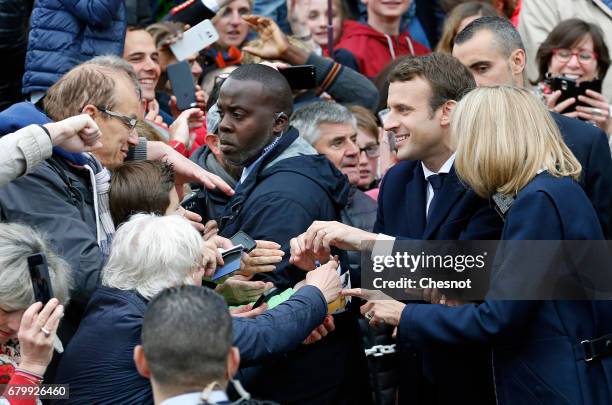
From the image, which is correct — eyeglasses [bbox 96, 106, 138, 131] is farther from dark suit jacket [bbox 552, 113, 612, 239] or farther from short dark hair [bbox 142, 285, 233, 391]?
dark suit jacket [bbox 552, 113, 612, 239]

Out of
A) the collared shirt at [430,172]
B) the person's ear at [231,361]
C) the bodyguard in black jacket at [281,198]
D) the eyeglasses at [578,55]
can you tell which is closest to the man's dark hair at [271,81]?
the bodyguard in black jacket at [281,198]

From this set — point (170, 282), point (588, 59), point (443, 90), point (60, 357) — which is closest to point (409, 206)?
point (443, 90)

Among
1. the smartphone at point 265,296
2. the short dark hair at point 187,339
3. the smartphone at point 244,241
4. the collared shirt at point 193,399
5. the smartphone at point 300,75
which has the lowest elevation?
the smartphone at point 265,296

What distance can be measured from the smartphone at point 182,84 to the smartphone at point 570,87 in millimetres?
2378

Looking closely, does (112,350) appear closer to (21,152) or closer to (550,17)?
(21,152)

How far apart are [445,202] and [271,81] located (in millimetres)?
1345

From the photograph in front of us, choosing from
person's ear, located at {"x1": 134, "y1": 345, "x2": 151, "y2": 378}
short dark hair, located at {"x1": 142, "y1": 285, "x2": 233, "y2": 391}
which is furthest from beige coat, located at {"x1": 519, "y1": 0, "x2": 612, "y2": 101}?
person's ear, located at {"x1": 134, "y1": 345, "x2": 151, "y2": 378}

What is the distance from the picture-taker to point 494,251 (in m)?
4.53

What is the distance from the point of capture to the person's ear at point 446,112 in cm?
512

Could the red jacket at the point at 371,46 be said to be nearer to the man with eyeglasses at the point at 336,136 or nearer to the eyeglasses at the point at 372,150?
the eyeglasses at the point at 372,150

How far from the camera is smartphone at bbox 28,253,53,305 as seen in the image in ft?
13.3

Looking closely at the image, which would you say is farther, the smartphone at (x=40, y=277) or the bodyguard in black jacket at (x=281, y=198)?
the bodyguard in black jacket at (x=281, y=198)

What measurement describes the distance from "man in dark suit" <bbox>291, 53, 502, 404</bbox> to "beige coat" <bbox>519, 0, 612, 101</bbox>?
11.2 feet

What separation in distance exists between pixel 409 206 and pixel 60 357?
5.69 ft
